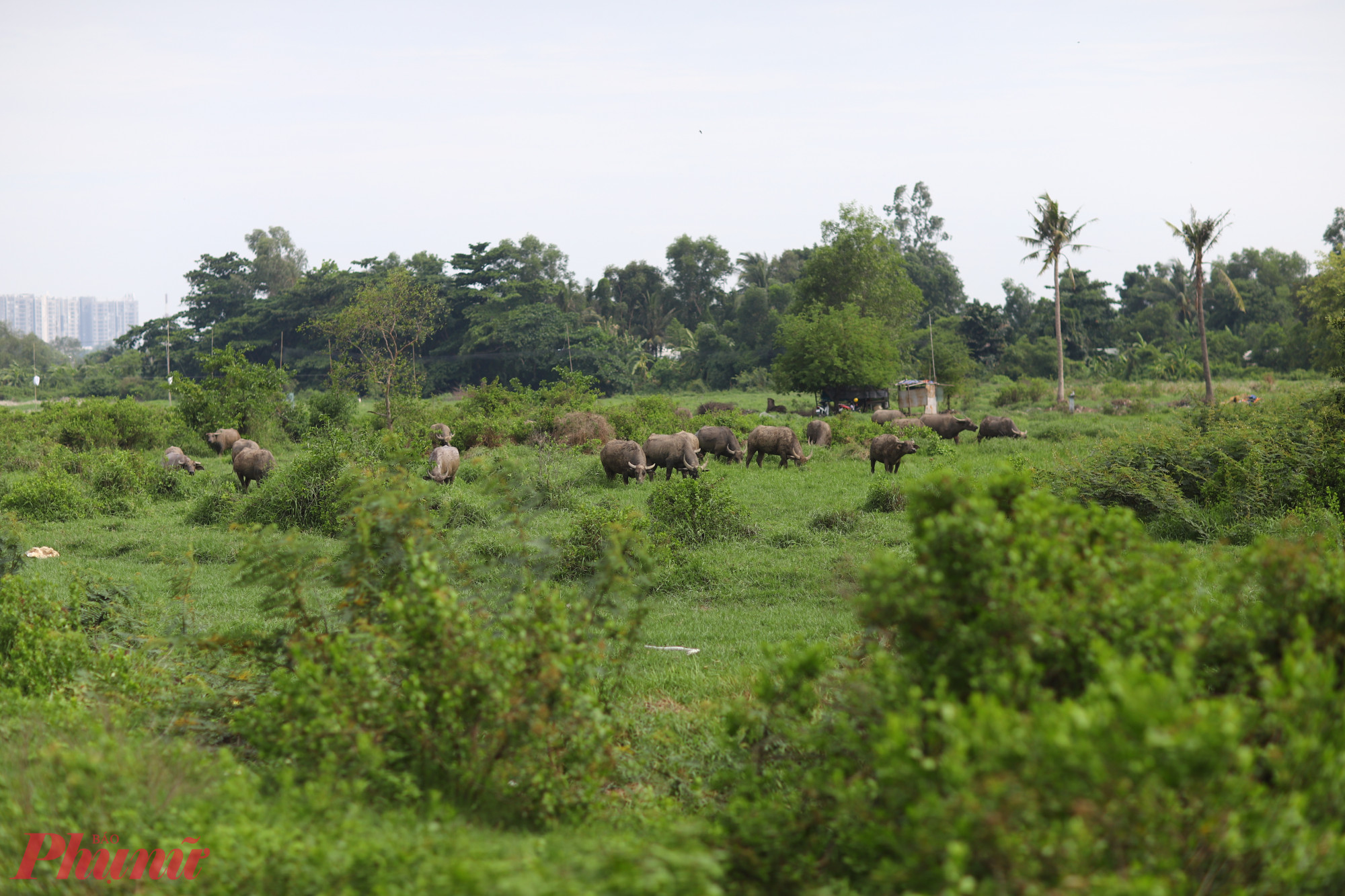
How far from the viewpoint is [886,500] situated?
44.7 feet

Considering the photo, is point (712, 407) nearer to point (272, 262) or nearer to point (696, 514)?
point (696, 514)

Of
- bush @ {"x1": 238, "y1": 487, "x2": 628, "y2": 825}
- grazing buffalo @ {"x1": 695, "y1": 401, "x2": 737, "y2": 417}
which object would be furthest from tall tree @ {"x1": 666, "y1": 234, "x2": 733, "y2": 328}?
bush @ {"x1": 238, "y1": 487, "x2": 628, "y2": 825}

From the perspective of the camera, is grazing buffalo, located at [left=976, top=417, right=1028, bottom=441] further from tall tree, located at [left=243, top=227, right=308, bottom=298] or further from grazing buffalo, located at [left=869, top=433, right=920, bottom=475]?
tall tree, located at [left=243, top=227, right=308, bottom=298]

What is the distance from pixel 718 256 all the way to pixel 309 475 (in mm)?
63589

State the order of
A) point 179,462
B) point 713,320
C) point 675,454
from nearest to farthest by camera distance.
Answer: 1. point 675,454
2. point 179,462
3. point 713,320

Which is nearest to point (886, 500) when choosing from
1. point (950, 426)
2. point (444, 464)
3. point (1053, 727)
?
point (444, 464)

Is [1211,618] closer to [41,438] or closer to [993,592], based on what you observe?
[993,592]

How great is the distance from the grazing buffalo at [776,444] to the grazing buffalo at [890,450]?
1.90 m

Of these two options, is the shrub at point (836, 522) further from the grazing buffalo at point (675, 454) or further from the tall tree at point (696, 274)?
the tall tree at point (696, 274)

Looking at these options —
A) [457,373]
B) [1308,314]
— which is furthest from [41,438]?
[1308,314]

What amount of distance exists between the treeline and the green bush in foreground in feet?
117

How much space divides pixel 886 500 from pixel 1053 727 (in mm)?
11294

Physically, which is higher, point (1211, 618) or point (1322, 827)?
point (1211, 618)

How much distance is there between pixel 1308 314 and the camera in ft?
184
